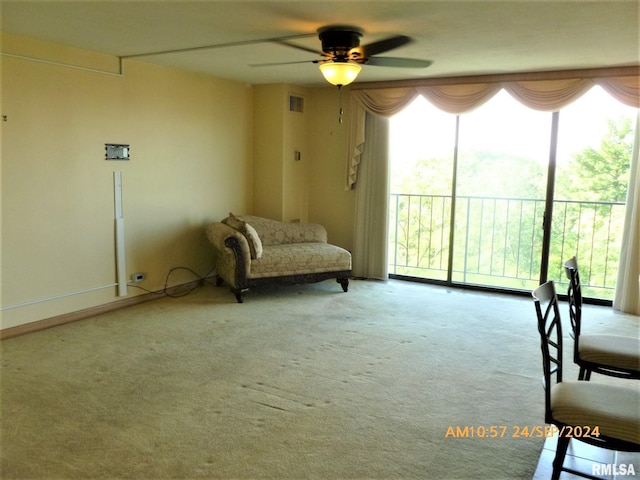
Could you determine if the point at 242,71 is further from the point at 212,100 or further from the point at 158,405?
the point at 158,405

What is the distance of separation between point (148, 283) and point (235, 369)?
2.16 metres

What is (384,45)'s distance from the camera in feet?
11.2

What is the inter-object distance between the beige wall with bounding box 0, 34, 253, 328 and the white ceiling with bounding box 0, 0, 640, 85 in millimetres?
351

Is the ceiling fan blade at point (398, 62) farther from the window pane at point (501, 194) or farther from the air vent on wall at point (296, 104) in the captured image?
the air vent on wall at point (296, 104)

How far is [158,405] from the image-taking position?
307 cm

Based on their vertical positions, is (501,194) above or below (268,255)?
above

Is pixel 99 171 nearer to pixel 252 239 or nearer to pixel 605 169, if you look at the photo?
pixel 252 239

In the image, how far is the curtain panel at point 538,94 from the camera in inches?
197

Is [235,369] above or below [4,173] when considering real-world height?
below

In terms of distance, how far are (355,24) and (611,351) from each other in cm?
246

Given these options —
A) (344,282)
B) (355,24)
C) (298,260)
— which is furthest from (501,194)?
(355,24)

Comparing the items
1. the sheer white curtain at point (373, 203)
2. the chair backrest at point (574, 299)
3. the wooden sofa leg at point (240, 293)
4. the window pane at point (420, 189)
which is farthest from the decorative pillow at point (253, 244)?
the chair backrest at point (574, 299)

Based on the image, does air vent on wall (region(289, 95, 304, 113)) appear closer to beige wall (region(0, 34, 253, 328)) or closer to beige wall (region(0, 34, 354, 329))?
beige wall (region(0, 34, 354, 329))

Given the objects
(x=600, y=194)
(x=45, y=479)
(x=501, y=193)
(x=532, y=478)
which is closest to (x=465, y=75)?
(x=501, y=193)
